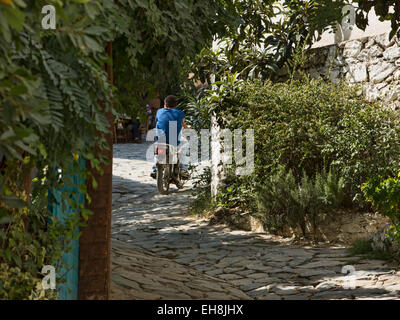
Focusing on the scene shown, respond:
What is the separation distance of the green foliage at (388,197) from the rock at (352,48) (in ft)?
12.7

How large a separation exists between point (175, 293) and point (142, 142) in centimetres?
1920

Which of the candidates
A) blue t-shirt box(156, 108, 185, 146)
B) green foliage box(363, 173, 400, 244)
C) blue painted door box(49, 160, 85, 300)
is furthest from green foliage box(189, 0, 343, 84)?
blue painted door box(49, 160, 85, 300)

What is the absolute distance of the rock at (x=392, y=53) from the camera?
373 inches

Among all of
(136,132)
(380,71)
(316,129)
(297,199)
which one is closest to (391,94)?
(380,71)

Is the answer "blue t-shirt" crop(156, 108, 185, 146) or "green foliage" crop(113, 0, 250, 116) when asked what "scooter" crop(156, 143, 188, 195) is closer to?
"blue t-shirt" crop(156, 108, 185, 146)

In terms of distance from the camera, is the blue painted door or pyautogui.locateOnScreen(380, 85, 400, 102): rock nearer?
the blue painted door

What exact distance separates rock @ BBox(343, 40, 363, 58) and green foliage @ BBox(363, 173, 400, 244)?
3.87 meters

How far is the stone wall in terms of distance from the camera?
9492 mm

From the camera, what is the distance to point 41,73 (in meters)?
2.81

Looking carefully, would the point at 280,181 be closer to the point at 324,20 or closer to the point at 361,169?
the point at 361,169

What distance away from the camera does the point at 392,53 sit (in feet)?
31.4

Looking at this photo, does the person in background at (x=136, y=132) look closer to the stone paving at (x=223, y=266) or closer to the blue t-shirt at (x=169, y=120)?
the blue t-shirt at (x=169, y=120)

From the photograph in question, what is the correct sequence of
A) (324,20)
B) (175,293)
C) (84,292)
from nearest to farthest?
(84,292) → (175,293) → (324,20)
